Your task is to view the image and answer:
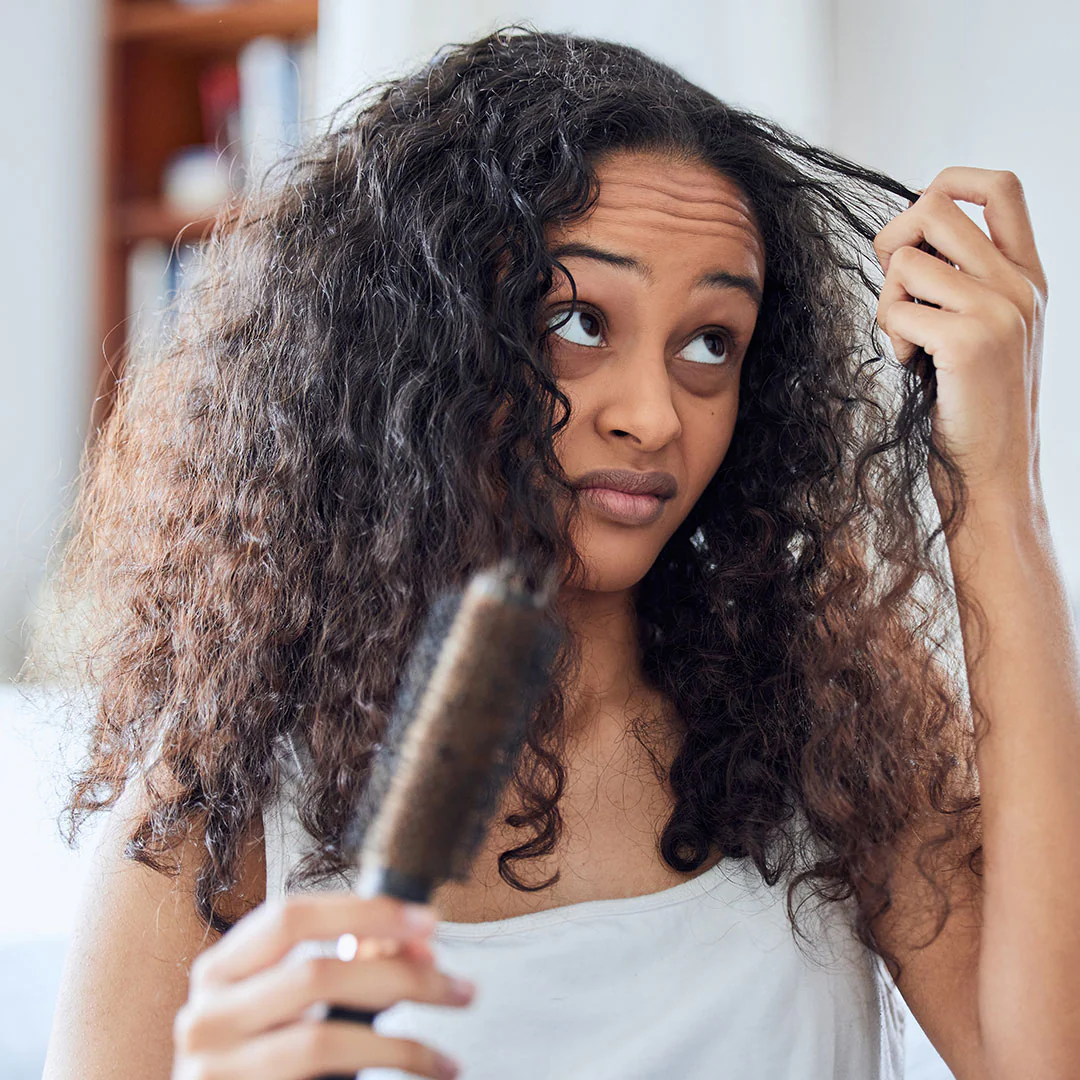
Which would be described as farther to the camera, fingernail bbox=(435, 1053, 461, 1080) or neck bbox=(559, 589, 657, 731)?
neck bbox=(559, 589, 657, 731)

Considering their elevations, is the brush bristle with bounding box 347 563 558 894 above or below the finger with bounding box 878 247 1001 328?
below

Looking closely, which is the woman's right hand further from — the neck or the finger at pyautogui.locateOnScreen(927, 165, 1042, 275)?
the finger at pyautogui.locateOnScreen(927, 165, 1042, 275)

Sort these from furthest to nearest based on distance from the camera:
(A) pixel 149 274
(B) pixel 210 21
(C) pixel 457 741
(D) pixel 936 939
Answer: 1. (A) pixel 149 274
2. (B) pixel 210 21
3. (D) pixel 936 939
4. (C) pixel 457 741

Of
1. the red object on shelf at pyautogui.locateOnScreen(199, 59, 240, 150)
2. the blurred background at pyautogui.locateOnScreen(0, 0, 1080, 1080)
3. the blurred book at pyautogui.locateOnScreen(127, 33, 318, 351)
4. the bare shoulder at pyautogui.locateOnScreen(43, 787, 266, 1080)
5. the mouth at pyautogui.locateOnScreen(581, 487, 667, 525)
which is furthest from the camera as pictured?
the red object on shelf at pyautogui.locateOnScreen(199, 59, 240, 150)

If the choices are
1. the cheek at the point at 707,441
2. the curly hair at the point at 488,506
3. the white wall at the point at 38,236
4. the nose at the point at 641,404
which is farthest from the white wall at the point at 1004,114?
the white wall at the point at 38,236

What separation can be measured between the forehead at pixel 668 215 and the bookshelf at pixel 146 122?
5.78ft

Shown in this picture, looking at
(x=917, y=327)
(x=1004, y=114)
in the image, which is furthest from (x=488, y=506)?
(x=1004, y=114)

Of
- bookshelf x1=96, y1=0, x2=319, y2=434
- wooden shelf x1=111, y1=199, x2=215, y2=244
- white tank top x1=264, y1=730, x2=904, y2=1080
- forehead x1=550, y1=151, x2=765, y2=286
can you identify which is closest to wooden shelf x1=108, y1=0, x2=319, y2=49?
bookshelf x1=96, y1=0, x2=319, y2=434

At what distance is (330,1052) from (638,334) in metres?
0.57

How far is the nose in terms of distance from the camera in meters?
0.91

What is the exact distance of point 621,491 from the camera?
945 millimetres

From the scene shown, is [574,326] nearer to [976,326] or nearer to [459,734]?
[976,326]

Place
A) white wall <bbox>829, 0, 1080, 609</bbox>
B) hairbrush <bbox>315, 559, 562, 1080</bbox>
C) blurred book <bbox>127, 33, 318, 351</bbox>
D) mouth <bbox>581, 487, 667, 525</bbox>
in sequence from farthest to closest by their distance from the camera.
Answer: blurred book <bbox>127, 33, 318, 351</bbox> < white wall <bbox>829, 0, 1080, 609</bbox> < mouth <bbox>581, 487, 667, 525</bbox> < hairbrush <bbox>315, 559, 562, 1080</bbox>

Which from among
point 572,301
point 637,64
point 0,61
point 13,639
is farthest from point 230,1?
point 572,301
